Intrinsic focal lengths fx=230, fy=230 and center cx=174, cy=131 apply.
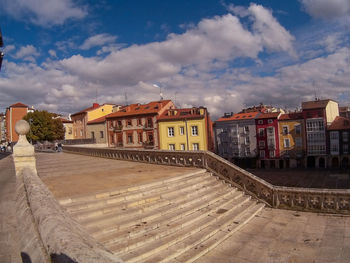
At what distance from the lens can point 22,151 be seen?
7031 millimetres

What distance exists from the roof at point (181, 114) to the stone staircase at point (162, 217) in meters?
31.1

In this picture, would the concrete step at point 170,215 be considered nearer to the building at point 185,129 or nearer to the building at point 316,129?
the building at point 185,129

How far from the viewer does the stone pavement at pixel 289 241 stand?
525cm

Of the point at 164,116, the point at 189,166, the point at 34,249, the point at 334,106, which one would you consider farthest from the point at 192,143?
the point at 34,249

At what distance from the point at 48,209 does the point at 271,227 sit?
6348mm

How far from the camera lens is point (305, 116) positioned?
44.9m

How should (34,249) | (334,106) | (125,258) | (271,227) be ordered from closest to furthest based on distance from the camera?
(34,249)
(125,258)
(271,227)
(334,106)

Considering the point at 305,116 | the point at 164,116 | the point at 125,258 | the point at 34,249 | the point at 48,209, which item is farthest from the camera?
the point at 305,116

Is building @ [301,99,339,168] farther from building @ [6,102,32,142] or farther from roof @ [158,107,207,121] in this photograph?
building @ [6,102,32,142]

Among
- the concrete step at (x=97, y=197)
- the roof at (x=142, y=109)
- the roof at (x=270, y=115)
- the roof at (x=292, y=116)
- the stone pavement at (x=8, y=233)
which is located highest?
the roof at (x=142, y=109)

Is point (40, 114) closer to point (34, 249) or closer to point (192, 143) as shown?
point (192, 143)

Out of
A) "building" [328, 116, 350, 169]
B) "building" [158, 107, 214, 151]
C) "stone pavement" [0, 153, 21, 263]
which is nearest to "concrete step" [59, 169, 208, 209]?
"stone pavement" [0, 153, 21, 263]

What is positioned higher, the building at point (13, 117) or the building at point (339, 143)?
the building at point (13, 117)

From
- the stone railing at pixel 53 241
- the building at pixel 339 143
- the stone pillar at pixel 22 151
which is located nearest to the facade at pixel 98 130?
the stone pillar at pixel 22 151
